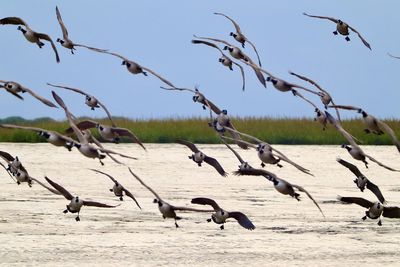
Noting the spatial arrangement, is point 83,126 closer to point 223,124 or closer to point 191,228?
point 223,124

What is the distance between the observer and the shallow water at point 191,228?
8078 millimetres

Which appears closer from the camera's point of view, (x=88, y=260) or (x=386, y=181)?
(x=88, y=260)

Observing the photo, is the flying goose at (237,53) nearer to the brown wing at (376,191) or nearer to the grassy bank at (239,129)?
the brown wing at (376,191)

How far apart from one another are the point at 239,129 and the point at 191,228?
42.1 ft

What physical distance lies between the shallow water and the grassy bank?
5734 mm

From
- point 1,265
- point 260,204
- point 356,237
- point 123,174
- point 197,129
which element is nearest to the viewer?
point 1,265

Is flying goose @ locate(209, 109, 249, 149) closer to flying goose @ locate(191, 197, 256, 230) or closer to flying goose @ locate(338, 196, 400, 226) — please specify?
flying goose @ locate(191, 197, 256, 230)

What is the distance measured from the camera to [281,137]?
23109mm

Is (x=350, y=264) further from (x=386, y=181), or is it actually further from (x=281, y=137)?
(x=281, y=137)

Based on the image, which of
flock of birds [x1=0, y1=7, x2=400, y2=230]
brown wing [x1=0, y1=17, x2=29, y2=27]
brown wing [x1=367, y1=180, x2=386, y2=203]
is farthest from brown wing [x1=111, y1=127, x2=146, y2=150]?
brown wing [x1=367, y1=180, x2=386, y2=203]

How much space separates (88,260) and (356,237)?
10.0 feet

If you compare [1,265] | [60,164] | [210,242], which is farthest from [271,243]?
[60,164]

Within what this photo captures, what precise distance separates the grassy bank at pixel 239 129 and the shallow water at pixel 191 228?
5734 millimetres

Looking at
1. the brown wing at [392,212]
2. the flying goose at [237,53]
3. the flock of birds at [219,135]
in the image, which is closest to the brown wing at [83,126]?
the flock of birds at [219,135]
